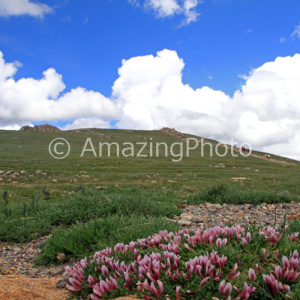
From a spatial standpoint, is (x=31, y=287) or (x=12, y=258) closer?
(x=31, y=287)

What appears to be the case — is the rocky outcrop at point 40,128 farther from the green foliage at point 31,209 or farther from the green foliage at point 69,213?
the green foliage at point 69,213

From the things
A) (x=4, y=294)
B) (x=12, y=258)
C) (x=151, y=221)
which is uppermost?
(x=151, y=221)

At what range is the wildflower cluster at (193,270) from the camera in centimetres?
232

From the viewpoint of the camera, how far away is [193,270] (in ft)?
8.30

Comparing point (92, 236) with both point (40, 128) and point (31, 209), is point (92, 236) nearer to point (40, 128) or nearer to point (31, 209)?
point (31, 209)

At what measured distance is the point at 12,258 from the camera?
15.0 feet

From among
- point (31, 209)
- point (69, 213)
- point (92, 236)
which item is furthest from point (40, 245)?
point (31, 209)

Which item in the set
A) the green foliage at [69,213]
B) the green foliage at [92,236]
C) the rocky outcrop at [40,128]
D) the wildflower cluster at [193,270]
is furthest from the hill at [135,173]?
the rocky outcrop at [40,128]

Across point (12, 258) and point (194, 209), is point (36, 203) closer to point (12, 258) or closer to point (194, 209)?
point (12, 258)

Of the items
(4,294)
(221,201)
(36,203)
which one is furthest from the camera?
(221,201)

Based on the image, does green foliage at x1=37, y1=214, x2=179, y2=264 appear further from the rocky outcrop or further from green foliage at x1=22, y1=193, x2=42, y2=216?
the rocky outcrop

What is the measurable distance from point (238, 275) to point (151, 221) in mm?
2338

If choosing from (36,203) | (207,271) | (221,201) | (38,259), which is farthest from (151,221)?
(221,201)

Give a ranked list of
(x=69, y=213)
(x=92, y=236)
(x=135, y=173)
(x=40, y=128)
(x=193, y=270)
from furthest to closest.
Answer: (x=40, y=128) < (x=135, y=173) < (x=69, y=213) < (x=92, y=236) < (x=193, y=270)
